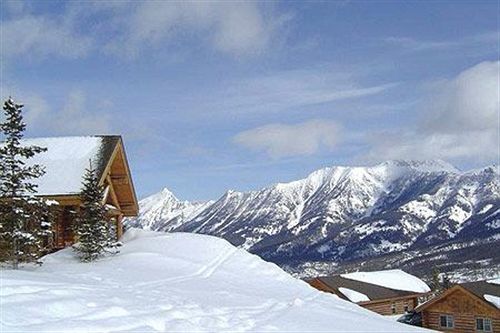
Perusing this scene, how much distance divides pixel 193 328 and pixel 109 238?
13.1 m

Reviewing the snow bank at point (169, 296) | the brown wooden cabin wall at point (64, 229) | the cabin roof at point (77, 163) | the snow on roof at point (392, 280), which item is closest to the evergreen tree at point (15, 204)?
the snow bank at point (169, 296)

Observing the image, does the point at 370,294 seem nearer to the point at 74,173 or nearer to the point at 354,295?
the point at 354,295

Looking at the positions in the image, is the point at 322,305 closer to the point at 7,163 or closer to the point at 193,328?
the point at 193,328

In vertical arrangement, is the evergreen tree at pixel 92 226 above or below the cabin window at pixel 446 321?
above

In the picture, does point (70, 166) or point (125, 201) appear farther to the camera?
point (125, 201)

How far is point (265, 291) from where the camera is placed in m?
21.2

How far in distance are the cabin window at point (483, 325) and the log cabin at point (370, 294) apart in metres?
16.1

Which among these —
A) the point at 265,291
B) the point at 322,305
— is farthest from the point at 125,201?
the point at 322,305

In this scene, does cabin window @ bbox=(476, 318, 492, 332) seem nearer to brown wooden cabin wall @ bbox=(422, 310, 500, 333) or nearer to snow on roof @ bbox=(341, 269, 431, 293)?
brown wooden cabin wall @ bbox=(422, 310, 500, 333)

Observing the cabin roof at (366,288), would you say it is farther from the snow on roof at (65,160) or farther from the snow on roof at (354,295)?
the snow on roof at (65,160)

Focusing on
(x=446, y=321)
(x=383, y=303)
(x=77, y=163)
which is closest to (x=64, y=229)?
(x=77, y=163)

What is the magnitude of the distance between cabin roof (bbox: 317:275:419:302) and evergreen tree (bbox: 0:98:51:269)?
155 feet

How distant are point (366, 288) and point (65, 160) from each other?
46409 millimetres

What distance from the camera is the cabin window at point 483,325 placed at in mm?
47625
